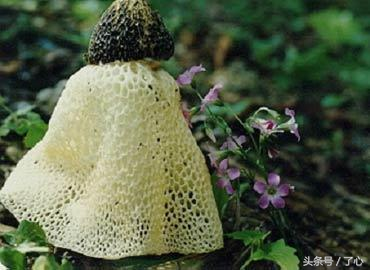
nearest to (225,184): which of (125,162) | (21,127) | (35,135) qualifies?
(125,162)

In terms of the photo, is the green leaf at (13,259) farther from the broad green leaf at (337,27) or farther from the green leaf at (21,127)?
the broad green leaf at (337,27)

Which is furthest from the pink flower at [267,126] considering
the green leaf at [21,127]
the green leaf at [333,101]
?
the green leaf at [333,101]

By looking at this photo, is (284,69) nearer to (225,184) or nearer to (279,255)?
(225,184)

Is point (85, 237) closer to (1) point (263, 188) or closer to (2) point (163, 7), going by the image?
(1) point (263, 188)

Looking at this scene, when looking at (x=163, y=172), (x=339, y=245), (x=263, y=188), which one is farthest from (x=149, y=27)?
(x=339, y=245)

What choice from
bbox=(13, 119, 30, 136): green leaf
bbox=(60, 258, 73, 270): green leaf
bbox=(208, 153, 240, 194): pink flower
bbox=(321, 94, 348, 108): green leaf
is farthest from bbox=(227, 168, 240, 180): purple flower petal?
bbox=(321, 94, 348, 108): green leaf

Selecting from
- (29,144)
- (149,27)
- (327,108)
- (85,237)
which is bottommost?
(327,108)

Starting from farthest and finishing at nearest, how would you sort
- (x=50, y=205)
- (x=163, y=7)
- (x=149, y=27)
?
(x=163, y=7)
(x=50, y=205)
(x=149, y=27)

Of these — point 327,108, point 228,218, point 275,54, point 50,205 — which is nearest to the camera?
point 50,205

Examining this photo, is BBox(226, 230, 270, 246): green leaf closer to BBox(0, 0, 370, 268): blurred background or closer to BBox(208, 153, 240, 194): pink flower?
BBox(208, 153, 240, 194): pink flower
